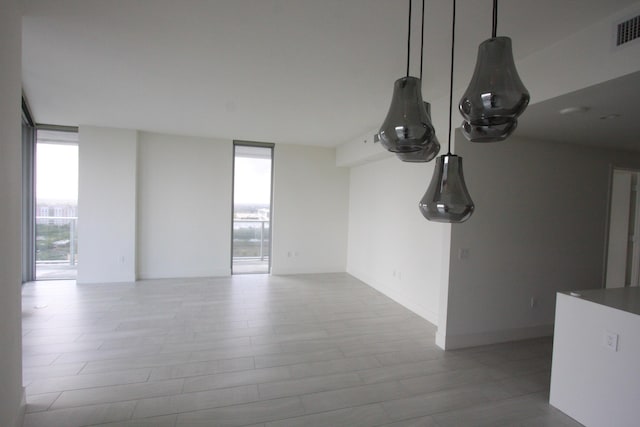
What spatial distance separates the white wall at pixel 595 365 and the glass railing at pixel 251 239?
5162 millimetres

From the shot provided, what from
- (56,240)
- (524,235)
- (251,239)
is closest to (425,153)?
(524,235)

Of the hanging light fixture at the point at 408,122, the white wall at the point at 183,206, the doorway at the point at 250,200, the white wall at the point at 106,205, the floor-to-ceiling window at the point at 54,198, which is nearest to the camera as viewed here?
the hanging light fixture at the point at 408,122

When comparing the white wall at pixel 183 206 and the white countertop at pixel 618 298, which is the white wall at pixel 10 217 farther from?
the white wall at pixel 183 206

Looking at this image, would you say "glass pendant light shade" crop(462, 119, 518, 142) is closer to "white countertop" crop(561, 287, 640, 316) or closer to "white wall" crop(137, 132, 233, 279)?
"white countertop" crop(561, 287, 640, 316)

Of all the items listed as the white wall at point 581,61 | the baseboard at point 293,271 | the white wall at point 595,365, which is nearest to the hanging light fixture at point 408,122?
the white wall at point 581,61

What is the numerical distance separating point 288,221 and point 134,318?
10.9ft

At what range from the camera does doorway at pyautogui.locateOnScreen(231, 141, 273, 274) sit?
626 cm

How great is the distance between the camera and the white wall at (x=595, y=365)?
6.45ft

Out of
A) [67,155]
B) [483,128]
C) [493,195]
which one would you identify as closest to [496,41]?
[483,128]

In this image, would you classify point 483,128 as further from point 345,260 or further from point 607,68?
point 345,260

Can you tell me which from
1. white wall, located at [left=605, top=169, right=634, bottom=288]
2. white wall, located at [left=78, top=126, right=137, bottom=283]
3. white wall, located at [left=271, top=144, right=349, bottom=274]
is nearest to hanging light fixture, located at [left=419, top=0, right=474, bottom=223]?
white wall, located at [left=605, top=169, right=634, bottom=288]

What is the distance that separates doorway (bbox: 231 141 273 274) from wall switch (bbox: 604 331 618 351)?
5.36 meters

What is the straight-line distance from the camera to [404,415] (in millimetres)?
2172

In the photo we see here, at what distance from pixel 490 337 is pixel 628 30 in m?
3.02
